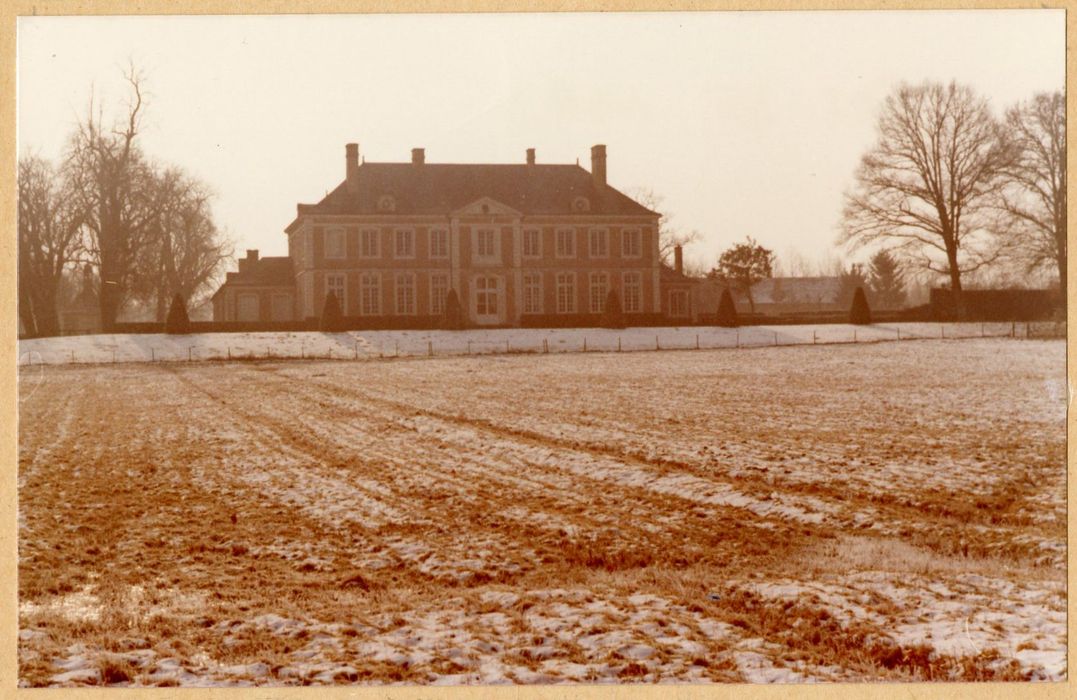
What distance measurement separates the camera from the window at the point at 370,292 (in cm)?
4116

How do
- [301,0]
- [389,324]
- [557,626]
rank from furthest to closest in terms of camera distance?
1. [389,324]
2. [301,0]
3. [557,626]

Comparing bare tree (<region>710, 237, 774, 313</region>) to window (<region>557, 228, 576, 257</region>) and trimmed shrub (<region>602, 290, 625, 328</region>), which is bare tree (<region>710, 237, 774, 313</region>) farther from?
window (<region>557, 228, 576, 257</region>)

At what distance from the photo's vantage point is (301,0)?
623 centimetres

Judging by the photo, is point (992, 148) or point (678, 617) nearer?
point (678, 617)

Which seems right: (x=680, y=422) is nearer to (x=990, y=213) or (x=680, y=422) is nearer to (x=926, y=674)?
(x=990, y=213)

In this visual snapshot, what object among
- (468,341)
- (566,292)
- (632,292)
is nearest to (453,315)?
(468,341)

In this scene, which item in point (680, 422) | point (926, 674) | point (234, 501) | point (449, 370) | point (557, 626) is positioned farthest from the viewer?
point (449, 370)

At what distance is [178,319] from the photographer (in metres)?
29.3

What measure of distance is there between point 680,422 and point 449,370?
11.7 metres

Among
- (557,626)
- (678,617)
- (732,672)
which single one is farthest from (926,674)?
(557,626)

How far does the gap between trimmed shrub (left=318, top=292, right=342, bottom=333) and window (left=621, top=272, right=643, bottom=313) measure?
10.9 meters

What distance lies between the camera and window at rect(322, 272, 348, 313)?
39106 mm

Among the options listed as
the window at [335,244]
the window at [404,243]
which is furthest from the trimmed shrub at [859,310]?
the window at [335,244]

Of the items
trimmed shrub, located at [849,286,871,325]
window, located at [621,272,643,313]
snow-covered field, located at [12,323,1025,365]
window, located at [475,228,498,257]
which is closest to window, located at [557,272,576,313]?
window, located at [621,272,643,313]
